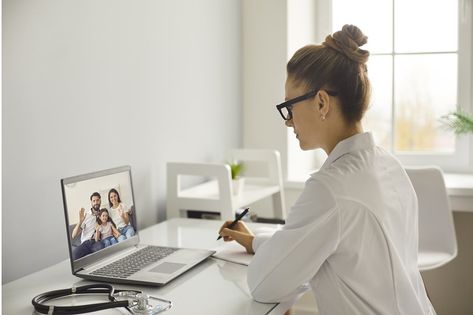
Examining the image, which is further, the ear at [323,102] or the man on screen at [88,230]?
the man on screen at [88,230]

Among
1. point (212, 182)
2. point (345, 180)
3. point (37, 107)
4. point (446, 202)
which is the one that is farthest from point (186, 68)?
point (345, 180)

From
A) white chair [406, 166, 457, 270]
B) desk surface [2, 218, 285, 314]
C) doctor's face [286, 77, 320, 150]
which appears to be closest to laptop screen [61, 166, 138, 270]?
desk surface [2, 218, 285, 314]

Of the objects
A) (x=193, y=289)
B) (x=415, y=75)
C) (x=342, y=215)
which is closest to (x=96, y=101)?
(x=193, y=289)

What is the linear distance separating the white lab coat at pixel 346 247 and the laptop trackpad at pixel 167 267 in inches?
11.3

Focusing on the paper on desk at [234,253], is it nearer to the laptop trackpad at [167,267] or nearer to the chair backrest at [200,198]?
the laptop trackpad at [167,267]

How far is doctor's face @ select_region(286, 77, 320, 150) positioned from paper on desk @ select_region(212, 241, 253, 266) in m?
0.41

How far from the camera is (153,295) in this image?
1.40 meters

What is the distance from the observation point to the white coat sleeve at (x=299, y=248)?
4.13ft

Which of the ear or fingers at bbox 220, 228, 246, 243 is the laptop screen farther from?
the ear

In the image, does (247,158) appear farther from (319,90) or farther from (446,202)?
(319,90)

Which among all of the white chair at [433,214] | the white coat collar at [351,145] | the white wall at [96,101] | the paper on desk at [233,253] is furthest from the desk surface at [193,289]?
the white chair at [433,214]

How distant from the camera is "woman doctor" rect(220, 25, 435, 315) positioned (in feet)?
4.17

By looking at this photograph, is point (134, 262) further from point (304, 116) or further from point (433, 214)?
point (433, 214)

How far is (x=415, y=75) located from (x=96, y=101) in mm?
1930
